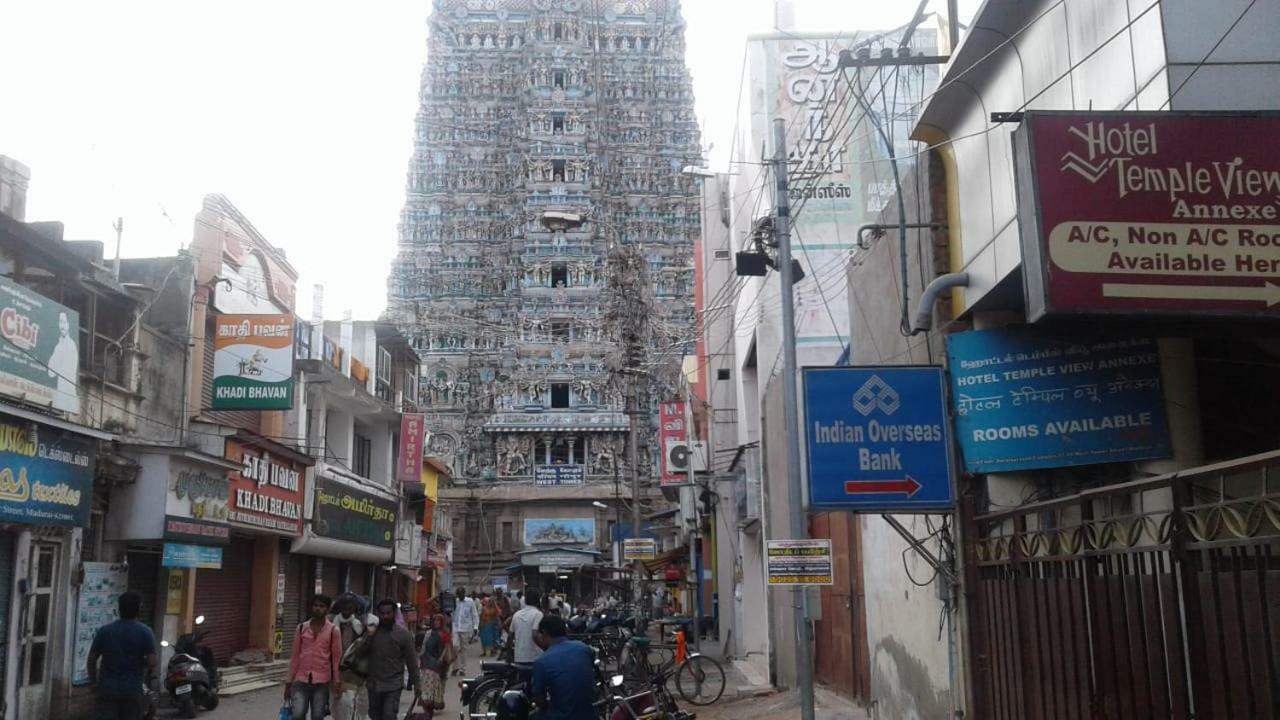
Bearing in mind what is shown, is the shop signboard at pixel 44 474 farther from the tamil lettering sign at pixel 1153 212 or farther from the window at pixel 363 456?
A: the window at pixel 363 456

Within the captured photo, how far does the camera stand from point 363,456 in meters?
32.3

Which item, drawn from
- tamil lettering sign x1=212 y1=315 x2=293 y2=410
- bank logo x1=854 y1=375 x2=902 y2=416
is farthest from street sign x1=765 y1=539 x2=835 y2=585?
tamil lettering sign x1=212 y1=315 x2=293 y2=410

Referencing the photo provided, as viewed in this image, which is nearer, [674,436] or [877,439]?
[877,439]

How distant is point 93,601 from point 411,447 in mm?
16713

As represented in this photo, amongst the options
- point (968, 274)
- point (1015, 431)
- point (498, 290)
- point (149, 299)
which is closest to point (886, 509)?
point (1015, 431)

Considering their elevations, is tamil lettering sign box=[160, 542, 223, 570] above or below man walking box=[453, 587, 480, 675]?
above

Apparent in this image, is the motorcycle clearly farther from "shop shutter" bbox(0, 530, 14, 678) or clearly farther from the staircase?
"shop shutter" bbox(0, 530, 14, 678)


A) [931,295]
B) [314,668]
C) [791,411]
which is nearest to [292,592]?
[314,668]

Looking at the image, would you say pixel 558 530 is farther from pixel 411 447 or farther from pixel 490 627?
pixel 490 627

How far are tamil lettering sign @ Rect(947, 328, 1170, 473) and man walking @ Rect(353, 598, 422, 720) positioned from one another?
17.5 ft

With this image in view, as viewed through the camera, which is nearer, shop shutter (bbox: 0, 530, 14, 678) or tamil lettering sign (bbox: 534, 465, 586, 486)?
shop shutter (bbox: 0, 530, 14, 678)

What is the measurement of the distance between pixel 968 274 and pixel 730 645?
70.9ft

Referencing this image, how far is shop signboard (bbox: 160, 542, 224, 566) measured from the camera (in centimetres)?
1688

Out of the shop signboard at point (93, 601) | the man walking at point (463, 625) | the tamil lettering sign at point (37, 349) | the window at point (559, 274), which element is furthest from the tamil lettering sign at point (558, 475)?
the tamil lettering sign at point (37, 349)
